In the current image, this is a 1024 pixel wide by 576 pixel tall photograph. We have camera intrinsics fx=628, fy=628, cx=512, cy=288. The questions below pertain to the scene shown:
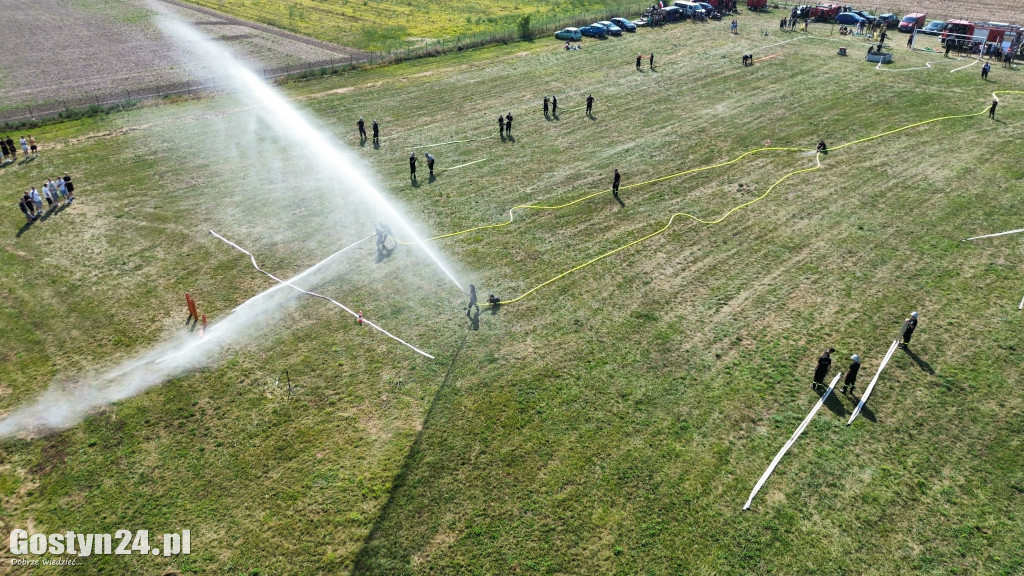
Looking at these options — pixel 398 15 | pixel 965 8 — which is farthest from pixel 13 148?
pixel 965 8

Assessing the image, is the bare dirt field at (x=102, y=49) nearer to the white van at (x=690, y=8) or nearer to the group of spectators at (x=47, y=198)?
the group of spectators at (x=47, y=198)

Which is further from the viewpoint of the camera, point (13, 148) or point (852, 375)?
point (13, 148)

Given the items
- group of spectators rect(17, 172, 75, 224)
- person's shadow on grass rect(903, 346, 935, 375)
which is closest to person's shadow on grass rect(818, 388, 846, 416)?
person's shadow on grass rect(903, 346, 935, 375)

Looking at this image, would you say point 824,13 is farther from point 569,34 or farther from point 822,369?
point 822,369

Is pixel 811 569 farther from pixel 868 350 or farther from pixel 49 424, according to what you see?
pixel 49 424

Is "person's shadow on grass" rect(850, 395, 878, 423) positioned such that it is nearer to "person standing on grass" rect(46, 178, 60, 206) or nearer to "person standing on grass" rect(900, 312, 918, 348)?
"person standing on grass" rect(900, 312, 918, 348)

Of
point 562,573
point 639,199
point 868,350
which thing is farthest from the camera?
point 639,199

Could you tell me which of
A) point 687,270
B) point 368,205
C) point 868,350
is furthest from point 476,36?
point 868,350
